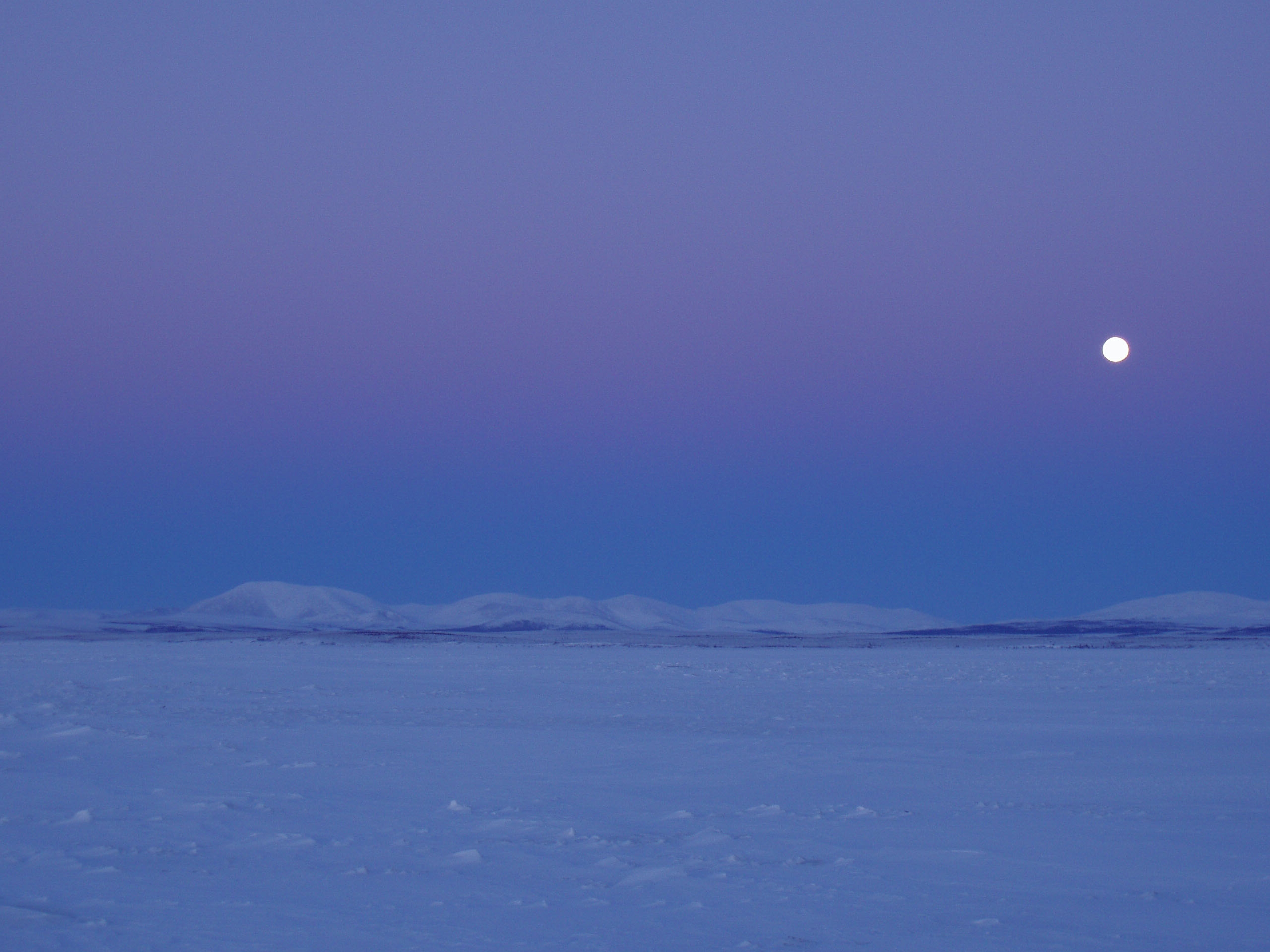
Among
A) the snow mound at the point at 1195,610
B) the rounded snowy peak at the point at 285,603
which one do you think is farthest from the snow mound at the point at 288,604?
the snow mound at the point at 1195,610

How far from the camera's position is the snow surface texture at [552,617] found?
52625 millimetres

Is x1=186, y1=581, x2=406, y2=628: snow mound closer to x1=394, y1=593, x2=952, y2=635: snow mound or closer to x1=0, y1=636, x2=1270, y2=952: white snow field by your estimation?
x1=394, y1=593, x2=952, y2=635: snow mound

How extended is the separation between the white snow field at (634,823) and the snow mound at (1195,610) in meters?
46.0

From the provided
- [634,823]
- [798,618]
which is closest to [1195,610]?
[798,618]

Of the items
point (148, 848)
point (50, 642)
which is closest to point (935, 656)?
point (148, 848)

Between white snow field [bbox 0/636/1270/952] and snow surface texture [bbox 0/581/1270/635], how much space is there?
37119 millimetres

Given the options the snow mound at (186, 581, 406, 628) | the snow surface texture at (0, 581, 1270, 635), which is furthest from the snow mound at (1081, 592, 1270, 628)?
the snow mound at (186, 581, 406, 628)

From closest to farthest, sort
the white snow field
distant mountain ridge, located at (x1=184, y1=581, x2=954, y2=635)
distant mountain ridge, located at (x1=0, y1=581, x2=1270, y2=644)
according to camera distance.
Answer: the white snow field, distant mountain ridge, located at (x1=0, y1=581, x2=1270, y2=644), distant mountain ridge, located at (x1=184, y1=581, x2=954, y2=635)

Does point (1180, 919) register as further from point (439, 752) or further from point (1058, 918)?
point (439, 752)

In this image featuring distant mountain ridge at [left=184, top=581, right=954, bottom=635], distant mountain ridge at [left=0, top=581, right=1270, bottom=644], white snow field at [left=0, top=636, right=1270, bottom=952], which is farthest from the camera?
distant mountain ridge at [left=184, top=581, right=954, bottom=635]

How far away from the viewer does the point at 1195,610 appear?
2416 inches

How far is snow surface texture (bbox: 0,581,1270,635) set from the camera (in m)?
52.6

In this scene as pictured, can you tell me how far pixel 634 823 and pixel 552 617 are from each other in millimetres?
58197

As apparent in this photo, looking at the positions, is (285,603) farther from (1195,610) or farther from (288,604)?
(1195,610)
